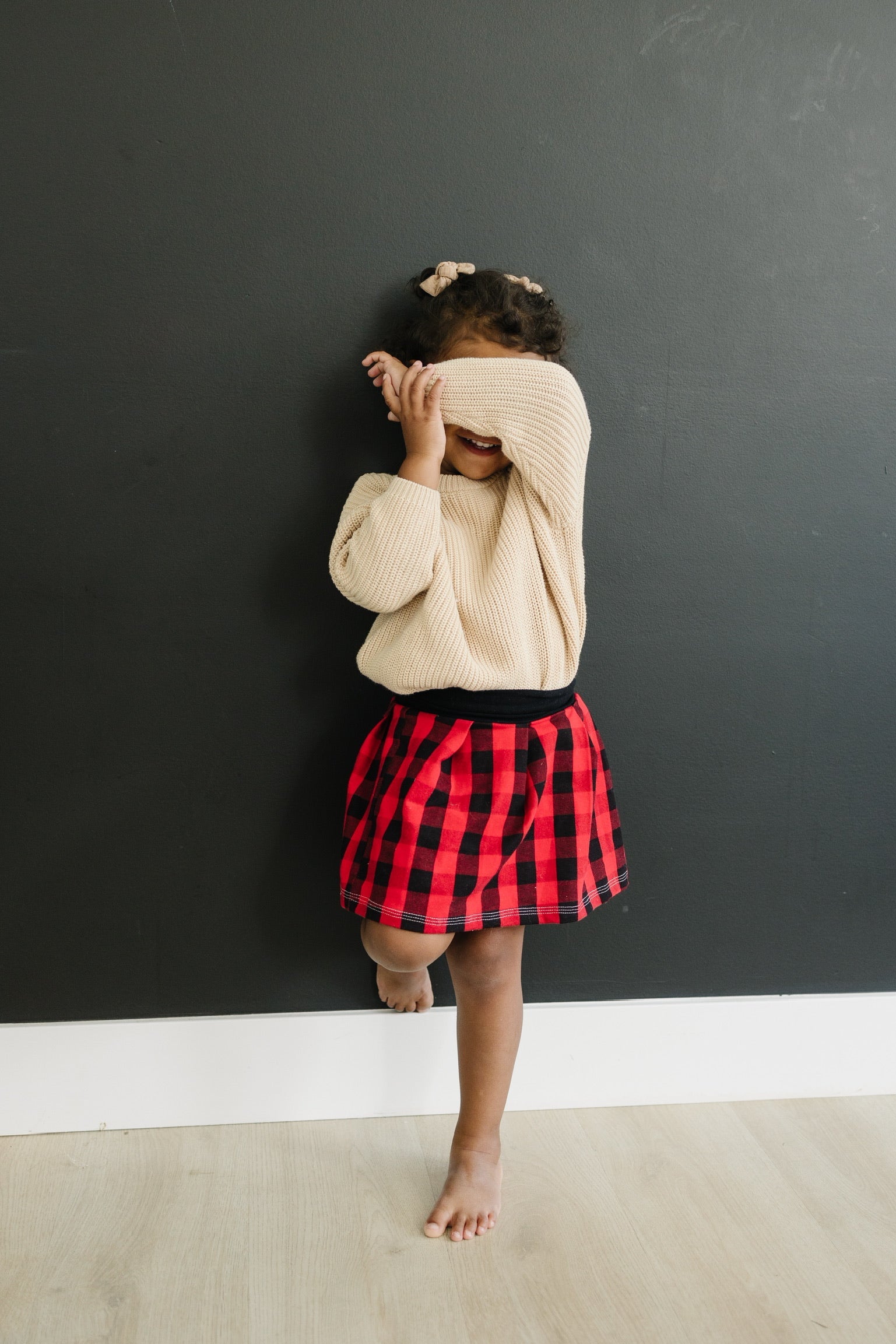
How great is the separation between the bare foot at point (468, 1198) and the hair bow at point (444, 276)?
103cm

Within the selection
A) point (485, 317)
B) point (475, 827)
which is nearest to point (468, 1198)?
point (475, 827)

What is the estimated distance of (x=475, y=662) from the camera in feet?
3.54

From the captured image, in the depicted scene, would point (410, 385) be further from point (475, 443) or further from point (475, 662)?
point (475, 662)

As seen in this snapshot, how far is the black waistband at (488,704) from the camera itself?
112cm

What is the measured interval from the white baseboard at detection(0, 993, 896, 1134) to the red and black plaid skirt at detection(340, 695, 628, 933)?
0.28m

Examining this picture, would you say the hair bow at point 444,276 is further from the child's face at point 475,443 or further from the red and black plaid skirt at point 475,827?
the red and black plaid skirt at point 475,827

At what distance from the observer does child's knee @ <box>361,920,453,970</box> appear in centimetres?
111

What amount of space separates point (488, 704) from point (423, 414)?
34 cm

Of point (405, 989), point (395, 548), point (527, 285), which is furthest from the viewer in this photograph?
point (405, 989)

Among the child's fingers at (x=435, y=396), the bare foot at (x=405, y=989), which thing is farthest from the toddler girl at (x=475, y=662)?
the bare foot at (x=405, y=989)

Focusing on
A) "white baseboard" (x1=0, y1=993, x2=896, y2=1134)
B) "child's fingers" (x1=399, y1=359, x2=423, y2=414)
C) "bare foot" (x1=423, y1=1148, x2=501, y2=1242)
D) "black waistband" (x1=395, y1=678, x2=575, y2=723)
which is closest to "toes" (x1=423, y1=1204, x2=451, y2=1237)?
"bare foot" (x1=423, y1=1148, x2=501, y2=1242)

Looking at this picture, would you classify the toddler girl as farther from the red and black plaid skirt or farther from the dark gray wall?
the dark gray wall

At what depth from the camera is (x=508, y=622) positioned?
108cm

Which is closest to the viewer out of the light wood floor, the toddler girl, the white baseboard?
the light wood floor
